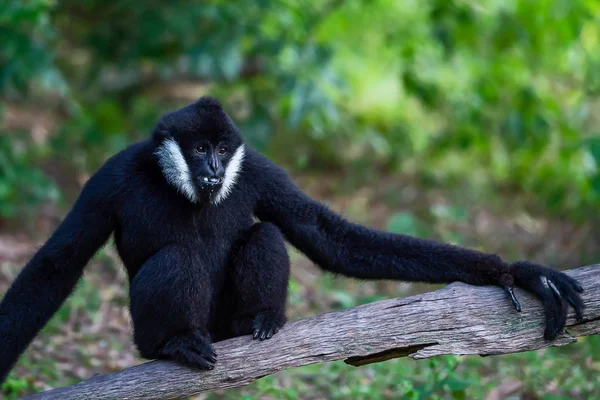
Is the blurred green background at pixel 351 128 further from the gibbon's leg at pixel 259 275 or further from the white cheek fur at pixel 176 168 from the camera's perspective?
the white cheek fur at pixel 176 168

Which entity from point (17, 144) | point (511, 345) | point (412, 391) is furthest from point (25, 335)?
point (17, 144)

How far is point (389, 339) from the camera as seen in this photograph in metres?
4.13

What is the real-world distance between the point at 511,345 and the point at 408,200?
6.03m

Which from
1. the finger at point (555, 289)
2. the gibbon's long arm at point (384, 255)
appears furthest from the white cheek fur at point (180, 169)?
the finger at point (555, 289)

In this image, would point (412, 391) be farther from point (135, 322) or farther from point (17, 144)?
point (17, 144)

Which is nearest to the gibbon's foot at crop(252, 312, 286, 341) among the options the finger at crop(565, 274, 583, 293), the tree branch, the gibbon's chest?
the tree branch

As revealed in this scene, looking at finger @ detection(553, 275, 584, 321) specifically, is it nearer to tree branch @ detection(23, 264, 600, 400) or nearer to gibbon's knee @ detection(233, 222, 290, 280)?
tree branch @ detection(23, 264, 600, 400)

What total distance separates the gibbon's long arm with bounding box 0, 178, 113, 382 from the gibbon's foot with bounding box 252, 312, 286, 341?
1.21 meters

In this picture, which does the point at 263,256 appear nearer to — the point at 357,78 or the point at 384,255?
the point at 384,255

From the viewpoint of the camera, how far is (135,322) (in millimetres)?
4559

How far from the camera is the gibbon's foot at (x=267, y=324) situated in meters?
4.35

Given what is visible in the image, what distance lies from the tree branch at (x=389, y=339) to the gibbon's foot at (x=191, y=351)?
0.07m

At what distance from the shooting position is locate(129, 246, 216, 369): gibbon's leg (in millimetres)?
4391

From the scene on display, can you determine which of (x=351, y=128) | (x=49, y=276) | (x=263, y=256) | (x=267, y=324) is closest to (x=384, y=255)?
(x=263, y=256)
